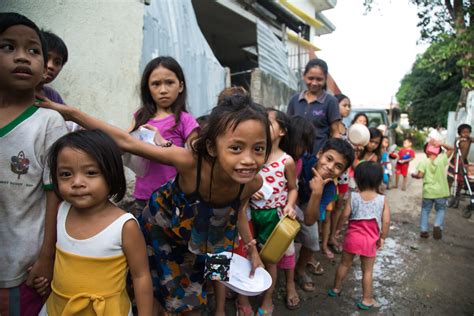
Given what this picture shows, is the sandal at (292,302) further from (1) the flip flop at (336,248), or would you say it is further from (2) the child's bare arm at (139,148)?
(2) the child's bare arm at (139,148)

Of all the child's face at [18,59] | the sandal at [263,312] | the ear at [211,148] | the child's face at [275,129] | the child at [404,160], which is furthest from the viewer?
the child at [404,160]

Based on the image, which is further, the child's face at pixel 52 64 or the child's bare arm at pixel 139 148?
the child's face at pixel 52 64

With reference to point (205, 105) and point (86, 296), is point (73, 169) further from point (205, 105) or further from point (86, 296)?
point (205, 105)

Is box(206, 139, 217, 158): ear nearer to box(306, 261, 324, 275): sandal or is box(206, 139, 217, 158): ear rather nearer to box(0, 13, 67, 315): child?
box(0, 13, 67, 315): child

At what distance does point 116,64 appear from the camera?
328 cm

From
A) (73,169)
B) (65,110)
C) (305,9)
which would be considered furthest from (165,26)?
(305,9)

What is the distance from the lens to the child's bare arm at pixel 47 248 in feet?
4.33

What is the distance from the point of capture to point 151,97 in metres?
2.14

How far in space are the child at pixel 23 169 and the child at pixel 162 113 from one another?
0.76m

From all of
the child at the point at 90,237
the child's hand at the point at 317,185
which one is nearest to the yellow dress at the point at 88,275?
the child at the point at 90,237

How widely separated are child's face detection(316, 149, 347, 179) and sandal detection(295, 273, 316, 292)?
3.35 ft

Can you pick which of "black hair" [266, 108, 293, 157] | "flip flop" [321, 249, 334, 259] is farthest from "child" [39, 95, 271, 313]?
"flip flop" [321, 249, 334, 259]

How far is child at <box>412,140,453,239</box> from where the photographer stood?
4.52m

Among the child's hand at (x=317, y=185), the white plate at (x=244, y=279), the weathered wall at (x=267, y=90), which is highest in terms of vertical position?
the weathered wall at (x=267, y=90)
